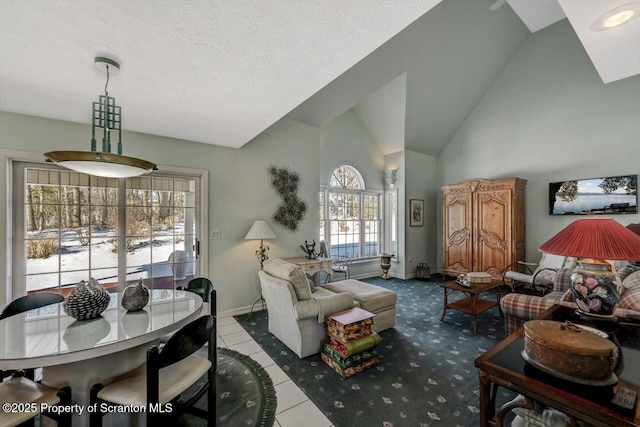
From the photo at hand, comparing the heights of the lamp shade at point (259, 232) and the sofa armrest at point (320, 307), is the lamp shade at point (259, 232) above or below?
above

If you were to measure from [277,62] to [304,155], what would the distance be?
8.88 ft

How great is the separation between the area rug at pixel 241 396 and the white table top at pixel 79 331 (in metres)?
0.71

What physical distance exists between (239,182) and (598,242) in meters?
3.72

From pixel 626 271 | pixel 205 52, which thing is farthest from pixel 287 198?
pixel 626 271

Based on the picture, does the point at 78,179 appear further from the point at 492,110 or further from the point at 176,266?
the point at 492,110

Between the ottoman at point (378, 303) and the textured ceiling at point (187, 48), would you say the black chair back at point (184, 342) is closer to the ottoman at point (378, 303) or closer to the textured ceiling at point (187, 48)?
the textured ceiling at point (187, 48)

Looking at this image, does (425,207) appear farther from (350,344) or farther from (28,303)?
(28,303)

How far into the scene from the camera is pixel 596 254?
1.43 m

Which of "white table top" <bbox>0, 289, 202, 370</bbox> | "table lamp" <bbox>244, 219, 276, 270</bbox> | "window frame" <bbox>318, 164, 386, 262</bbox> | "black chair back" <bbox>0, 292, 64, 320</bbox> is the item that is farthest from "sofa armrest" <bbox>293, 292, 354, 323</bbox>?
"window frame" <bbox>318, 164, 386, 262</bbox>

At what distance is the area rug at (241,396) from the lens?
1.76 m

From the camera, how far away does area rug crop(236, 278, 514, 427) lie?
182 centimetres

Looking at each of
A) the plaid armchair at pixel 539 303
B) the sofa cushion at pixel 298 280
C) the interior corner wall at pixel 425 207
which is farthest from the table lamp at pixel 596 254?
the interior corner wall at pixel 425 207

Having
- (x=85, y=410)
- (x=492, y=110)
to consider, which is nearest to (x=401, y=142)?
(x=492, y=110)

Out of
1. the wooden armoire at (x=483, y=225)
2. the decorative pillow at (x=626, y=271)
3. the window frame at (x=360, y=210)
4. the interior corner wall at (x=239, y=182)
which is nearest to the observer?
the decorative pillow at (x=626, y=271)
